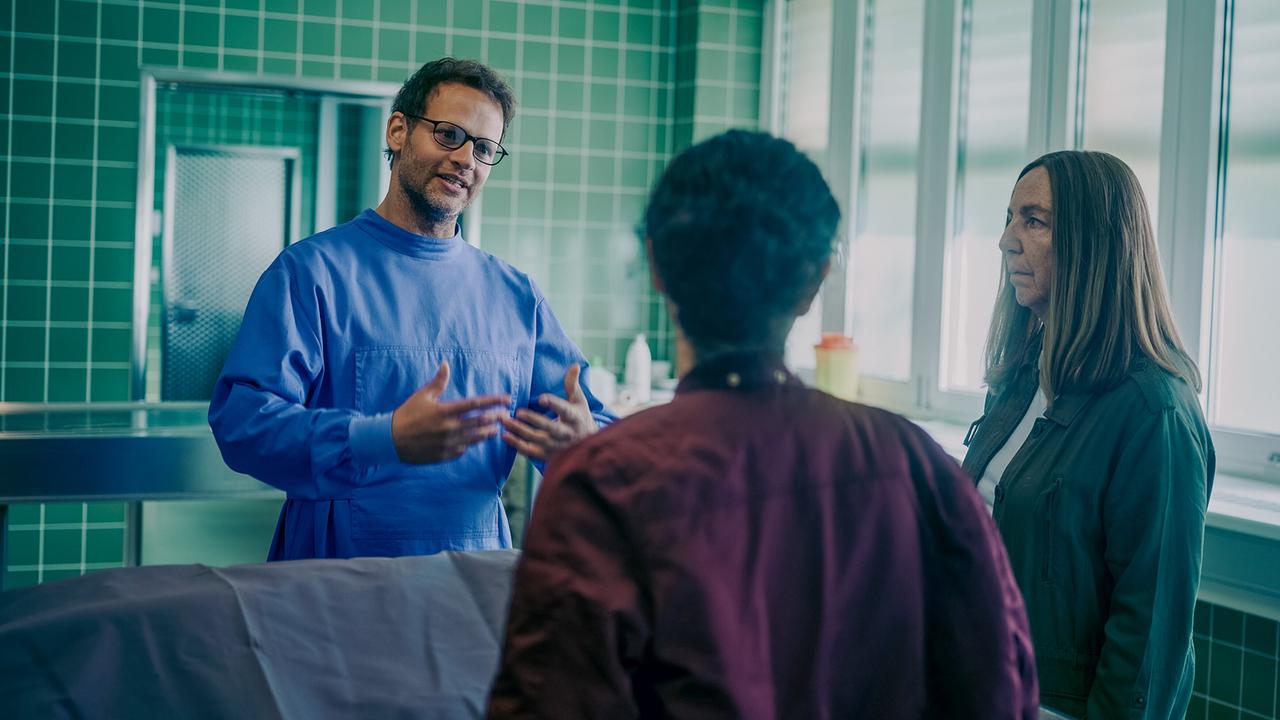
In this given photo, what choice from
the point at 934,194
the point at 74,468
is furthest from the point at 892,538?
the point at 934,194

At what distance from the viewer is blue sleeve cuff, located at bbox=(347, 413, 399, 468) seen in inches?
56.4

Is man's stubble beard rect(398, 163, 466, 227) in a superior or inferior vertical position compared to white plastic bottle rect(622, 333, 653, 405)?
superior

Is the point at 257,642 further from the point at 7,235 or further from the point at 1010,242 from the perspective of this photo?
the point at 7,235

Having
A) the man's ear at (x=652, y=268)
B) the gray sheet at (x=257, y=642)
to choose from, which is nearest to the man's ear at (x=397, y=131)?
the gray sheet at (x=257, y=642)

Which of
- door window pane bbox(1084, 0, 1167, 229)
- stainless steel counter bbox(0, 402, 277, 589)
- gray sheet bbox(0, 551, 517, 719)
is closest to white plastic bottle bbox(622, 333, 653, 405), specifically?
stainless steel counter bbox(0, 402, 277, 589)

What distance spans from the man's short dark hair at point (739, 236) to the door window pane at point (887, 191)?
2.67m

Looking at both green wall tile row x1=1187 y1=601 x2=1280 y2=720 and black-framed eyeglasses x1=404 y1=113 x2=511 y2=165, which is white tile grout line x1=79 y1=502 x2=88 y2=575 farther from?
green wall tile row x1=1187 y1=601 x2=1280 y2=720

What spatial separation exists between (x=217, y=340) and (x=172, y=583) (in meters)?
2.44

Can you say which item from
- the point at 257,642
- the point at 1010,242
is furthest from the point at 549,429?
the point at 1010,242

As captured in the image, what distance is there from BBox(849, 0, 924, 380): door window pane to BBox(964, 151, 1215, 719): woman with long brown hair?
1.73 meters

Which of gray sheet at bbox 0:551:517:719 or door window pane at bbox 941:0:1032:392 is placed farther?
door window pane at bbox 941:0:1032:392

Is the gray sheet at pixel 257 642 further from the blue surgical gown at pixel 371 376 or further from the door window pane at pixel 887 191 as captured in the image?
the door window pane at pixel 887 191

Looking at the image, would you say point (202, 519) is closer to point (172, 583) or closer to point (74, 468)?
point (74, 468)

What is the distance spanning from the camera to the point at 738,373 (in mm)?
794
